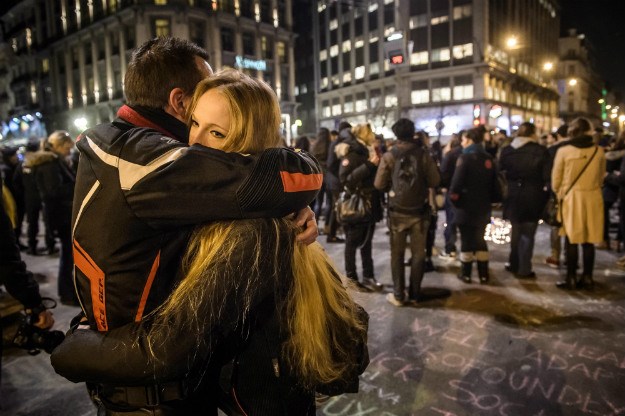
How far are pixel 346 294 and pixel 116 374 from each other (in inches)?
32.7

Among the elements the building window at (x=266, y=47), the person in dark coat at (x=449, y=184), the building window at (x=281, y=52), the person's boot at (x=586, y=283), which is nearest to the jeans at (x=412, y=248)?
the person in dark coat at (x=449, y=184)

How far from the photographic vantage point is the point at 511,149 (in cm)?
627

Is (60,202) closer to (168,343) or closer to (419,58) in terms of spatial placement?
(168,343)

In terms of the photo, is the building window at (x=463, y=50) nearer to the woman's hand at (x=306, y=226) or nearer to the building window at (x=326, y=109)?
the building window at (x=326, y=109)

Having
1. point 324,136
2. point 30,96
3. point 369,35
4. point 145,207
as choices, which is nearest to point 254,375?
point 145,207

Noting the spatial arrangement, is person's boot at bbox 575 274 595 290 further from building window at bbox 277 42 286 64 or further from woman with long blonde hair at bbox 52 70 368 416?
building window at bbox 277 42 286 64

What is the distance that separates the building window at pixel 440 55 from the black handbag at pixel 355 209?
4594 cm

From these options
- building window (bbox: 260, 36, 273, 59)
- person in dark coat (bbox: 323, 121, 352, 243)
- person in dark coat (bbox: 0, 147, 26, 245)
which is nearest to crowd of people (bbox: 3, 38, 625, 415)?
person in dark coat (bbox: 323, 121, 352, 243)

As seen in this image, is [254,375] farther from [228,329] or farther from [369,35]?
[369,35]

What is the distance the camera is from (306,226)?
1467 millimetres

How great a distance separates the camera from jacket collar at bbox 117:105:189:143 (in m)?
1.48

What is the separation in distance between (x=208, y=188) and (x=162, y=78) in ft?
2.10

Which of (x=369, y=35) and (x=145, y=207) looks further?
(x=369, y=35)

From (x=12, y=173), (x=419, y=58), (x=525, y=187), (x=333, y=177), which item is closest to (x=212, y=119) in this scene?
(x=525, y=187)
